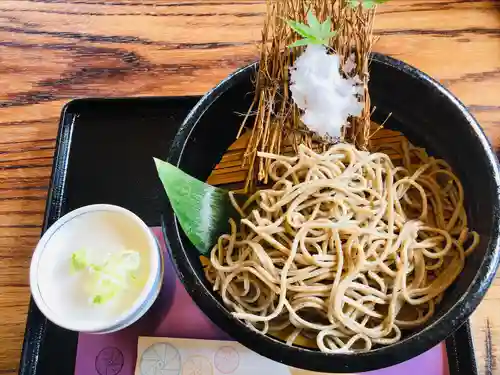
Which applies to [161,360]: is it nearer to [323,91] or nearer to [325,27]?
[323,91]

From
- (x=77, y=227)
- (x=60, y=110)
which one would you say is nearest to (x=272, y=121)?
(x=77, y=227)

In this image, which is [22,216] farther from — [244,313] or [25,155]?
[244,313]

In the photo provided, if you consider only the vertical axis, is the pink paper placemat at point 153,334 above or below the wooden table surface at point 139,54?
below

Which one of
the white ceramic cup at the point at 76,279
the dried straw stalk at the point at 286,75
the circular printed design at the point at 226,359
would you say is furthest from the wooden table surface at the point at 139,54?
the circular printed design at the point at 226,359

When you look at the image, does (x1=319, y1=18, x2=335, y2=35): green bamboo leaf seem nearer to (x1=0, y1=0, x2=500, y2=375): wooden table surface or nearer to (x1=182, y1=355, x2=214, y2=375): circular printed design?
(x1=0, y1=0, x2=500, y2=375): wooden table surface

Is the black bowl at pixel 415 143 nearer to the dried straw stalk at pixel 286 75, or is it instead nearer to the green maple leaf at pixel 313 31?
the dried straw stalk at pixel 286 75

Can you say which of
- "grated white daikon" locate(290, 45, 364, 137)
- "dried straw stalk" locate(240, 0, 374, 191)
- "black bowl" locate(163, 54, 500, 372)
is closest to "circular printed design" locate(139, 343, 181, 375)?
"black bowl" locate(163, 54, 500, 372)
